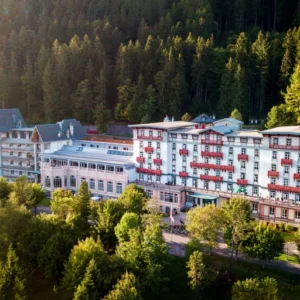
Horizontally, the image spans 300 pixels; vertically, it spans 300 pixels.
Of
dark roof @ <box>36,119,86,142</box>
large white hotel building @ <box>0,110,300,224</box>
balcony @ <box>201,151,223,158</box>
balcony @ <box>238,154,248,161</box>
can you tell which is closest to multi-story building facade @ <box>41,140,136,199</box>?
large white hotel building @ <box>0,110,300,224</box>

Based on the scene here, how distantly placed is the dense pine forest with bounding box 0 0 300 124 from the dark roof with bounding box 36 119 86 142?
13178 millimetres

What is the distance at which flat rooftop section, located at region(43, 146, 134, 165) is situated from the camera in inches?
2739

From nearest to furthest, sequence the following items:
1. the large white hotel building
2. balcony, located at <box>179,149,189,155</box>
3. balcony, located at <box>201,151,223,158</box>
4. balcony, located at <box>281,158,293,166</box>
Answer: balcony, located at <box>281,158,293,166</box> < the large white hotel building < balcony, located at <box>201,151,223,158</box> < balcony, located at <box>179,149,189,155</box>

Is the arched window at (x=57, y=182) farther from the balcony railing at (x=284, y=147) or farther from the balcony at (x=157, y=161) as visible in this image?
the balcony railing at (x=284, y=147)

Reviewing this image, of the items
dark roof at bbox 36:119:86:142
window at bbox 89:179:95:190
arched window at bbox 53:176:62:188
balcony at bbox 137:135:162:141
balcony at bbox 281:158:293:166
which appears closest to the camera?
balcony at bbox 281:158:293:166

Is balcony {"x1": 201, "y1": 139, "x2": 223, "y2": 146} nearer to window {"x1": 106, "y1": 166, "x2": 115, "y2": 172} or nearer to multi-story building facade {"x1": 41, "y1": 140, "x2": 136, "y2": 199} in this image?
multi-story building facade {"x1": 41, "y1": 140, "x2": 136, "y2": 199}

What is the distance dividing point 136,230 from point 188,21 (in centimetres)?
8893

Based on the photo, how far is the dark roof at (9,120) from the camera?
8406 centimetres

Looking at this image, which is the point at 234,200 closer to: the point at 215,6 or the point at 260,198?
the point at 260,198

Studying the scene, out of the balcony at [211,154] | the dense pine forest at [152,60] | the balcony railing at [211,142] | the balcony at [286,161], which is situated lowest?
the balcony at [286,161]

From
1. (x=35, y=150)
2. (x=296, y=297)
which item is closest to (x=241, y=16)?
(x=35, y=150)

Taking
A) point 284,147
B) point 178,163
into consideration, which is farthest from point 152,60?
point 284,147

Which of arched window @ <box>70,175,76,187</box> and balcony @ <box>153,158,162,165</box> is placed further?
arched window @ <box>70,175,76,187</box>

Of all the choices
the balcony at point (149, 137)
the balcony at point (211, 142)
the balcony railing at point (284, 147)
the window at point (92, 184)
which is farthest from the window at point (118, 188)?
the balcony railing at point (284, 147)
